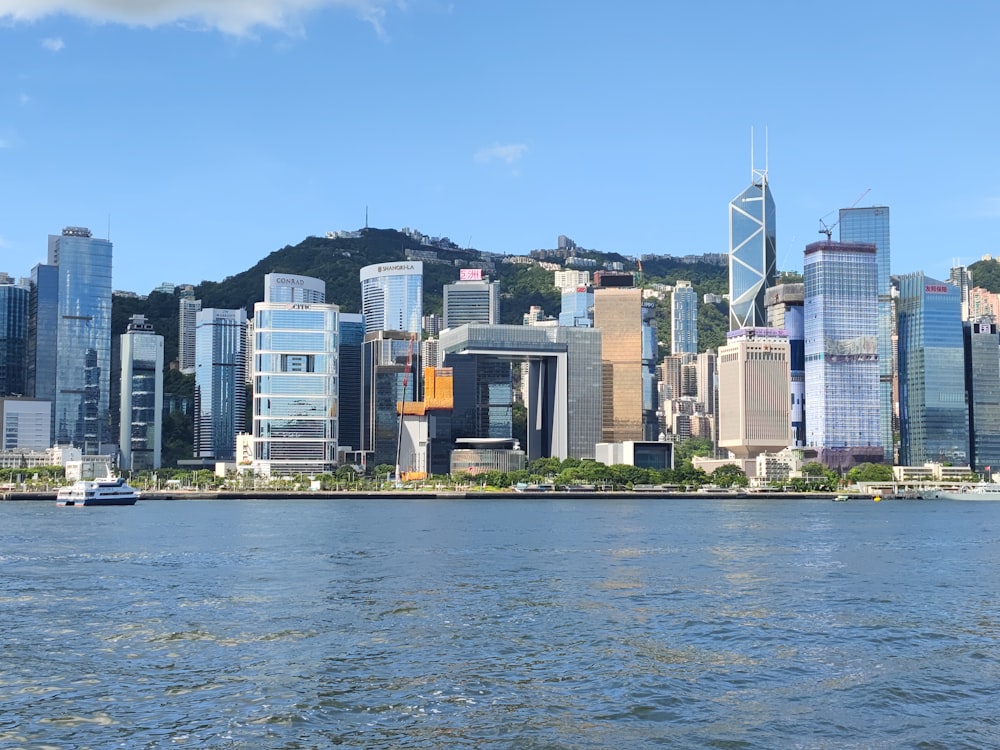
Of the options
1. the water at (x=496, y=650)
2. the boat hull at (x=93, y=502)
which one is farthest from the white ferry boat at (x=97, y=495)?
the water at (x=496, y=650)

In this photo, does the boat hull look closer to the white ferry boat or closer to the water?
the white ferry boat

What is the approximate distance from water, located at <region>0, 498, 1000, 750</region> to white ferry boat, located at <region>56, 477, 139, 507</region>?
96.7 meters

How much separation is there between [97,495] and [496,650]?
141 meters

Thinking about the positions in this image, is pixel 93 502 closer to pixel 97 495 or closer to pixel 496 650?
pixel 97 495

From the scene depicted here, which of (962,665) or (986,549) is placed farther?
(986,549)

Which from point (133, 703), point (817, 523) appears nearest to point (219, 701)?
point (133, 703)

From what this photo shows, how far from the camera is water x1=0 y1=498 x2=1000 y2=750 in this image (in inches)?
1110

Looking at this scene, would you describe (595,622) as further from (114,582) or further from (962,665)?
(114,582)

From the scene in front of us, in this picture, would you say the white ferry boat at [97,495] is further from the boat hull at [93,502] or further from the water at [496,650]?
the water at [496,650]

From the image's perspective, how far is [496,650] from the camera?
124 ft

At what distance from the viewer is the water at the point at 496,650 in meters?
28.2

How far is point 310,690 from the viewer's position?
31938mm

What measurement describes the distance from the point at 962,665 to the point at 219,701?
864 inches

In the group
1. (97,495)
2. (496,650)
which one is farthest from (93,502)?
(496,650)
